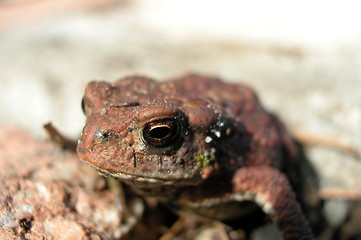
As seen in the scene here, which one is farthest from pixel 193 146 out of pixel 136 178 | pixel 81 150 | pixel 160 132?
pixel 81 150

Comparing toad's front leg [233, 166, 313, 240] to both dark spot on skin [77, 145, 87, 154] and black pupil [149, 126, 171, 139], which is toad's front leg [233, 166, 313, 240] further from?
dark spot on skin [77, 145, 87, 154]

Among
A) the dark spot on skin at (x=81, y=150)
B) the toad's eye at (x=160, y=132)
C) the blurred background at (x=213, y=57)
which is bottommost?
the blurred background at (x=213, y=57)

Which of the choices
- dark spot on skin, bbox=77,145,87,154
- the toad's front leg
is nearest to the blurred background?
the toad's front leg

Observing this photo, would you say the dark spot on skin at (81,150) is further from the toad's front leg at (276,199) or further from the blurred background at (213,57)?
the blurred background at (213,57)

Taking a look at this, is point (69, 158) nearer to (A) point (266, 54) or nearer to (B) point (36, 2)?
(A) point (266, 54)

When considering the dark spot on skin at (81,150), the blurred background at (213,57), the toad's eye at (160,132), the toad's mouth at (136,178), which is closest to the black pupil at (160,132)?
the toad's eye at (160,132)

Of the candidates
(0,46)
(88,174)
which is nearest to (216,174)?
(88,174)

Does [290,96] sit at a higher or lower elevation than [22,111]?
higher
